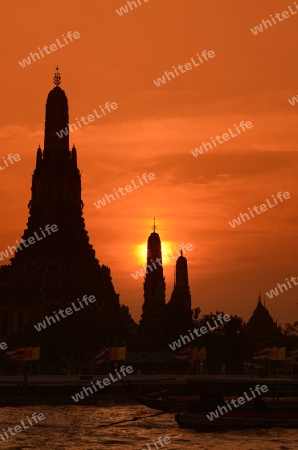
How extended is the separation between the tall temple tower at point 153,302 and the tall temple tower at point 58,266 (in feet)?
9.12

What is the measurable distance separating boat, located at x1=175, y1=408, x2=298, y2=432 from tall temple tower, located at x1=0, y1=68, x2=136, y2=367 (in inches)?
2560

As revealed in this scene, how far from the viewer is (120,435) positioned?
260 feet

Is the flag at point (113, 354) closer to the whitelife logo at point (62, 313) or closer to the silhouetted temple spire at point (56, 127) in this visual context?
the whitelife logo at point (62, 313)

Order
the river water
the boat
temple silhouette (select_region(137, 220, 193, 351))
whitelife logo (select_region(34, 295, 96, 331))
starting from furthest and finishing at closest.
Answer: temple silhouette (select_region(137, 220, 193, 351)), whitelife logo (select_region(34, 295, 96, 331)), the boat, the river water

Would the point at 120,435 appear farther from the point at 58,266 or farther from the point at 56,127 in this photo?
the point at 56,127

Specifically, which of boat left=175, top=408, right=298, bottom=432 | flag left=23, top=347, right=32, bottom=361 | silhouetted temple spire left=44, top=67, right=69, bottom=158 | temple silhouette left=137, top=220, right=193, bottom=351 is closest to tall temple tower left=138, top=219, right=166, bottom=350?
temple silhouette left=137, top=220, right=193, bottom=351

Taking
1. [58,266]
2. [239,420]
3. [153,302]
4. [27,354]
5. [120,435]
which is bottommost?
[239,420]

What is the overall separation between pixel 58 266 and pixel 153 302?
18.3m

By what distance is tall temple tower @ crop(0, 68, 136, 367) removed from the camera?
529 ft

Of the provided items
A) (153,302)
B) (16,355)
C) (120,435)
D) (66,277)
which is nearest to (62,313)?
(66,277)

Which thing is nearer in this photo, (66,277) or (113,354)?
(113,354)

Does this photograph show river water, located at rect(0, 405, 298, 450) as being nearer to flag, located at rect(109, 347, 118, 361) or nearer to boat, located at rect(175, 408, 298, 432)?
boat, located at rect(175, 408, 298, 432)

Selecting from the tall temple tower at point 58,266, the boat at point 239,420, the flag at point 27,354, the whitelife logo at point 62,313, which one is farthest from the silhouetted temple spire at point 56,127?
the boat at point 239,420

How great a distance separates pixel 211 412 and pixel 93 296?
87.4m
